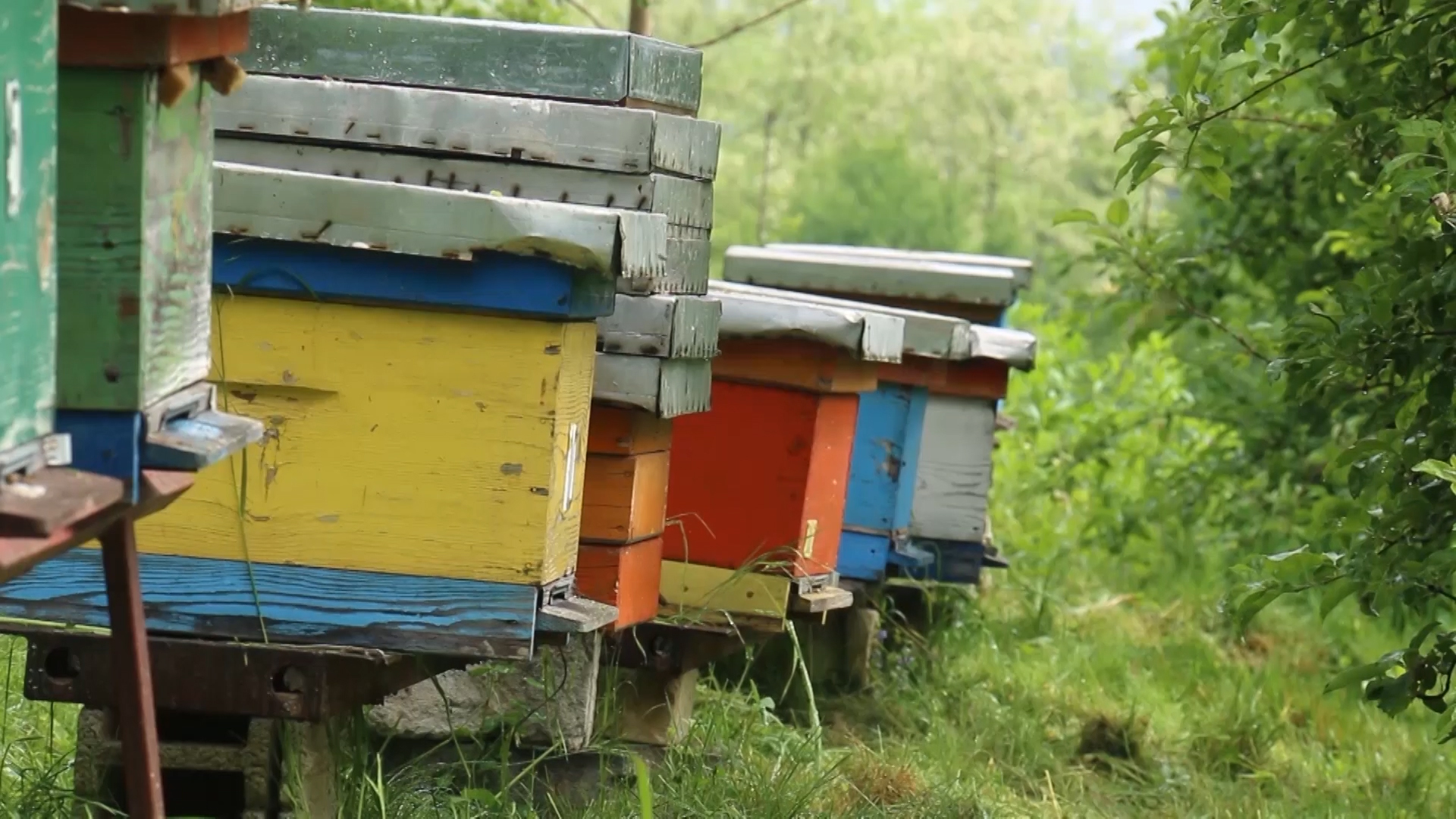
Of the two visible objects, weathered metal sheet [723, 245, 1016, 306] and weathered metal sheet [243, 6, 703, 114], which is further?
weathered metal sheet [723, 245, 1016, 306]

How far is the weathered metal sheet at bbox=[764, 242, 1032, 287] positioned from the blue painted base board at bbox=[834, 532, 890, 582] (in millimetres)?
1692

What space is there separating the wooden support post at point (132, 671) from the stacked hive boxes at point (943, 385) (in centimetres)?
291

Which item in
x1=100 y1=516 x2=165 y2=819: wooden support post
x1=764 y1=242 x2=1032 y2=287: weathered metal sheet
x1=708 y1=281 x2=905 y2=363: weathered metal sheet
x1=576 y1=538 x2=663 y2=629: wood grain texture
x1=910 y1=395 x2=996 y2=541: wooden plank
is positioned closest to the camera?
x1=100 y1=516 x2=165 y2=819: wooden support post

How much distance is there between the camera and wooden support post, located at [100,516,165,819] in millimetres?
1905

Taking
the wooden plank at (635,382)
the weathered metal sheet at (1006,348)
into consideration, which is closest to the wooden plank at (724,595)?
the wooden plank at (635,382)

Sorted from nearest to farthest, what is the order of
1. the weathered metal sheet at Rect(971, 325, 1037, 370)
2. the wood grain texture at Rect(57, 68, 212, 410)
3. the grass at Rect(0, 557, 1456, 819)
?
1. the wood grain texture at Rect(57, 68, 212, 410)
2. the grass at Rect(0, 557, 1456, 819)
3. the weathered metal sheet at Rect(971, 325, 1037, 370)

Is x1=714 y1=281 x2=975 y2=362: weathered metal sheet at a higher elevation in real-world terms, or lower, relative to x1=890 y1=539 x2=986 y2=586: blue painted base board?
higher

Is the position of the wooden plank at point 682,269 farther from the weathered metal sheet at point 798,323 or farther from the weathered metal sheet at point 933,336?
the weathered metal sheet at point 933,336

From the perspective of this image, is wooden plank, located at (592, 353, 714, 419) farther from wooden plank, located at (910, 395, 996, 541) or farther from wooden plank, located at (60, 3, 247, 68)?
wooden plank, located at (910, 395, 996, 541)

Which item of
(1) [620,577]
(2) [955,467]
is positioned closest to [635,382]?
(1) [620,577]

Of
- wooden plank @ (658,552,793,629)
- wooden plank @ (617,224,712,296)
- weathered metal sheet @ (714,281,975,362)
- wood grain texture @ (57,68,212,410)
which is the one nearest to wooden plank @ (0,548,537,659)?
wooden plank @ (617,224,712,296)

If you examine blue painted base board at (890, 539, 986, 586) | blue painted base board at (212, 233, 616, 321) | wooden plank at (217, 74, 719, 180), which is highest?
wooden plank at (217, 74, 719, 180)

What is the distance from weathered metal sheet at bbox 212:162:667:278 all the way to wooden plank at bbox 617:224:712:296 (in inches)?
19.5

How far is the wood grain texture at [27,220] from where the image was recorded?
156cm
